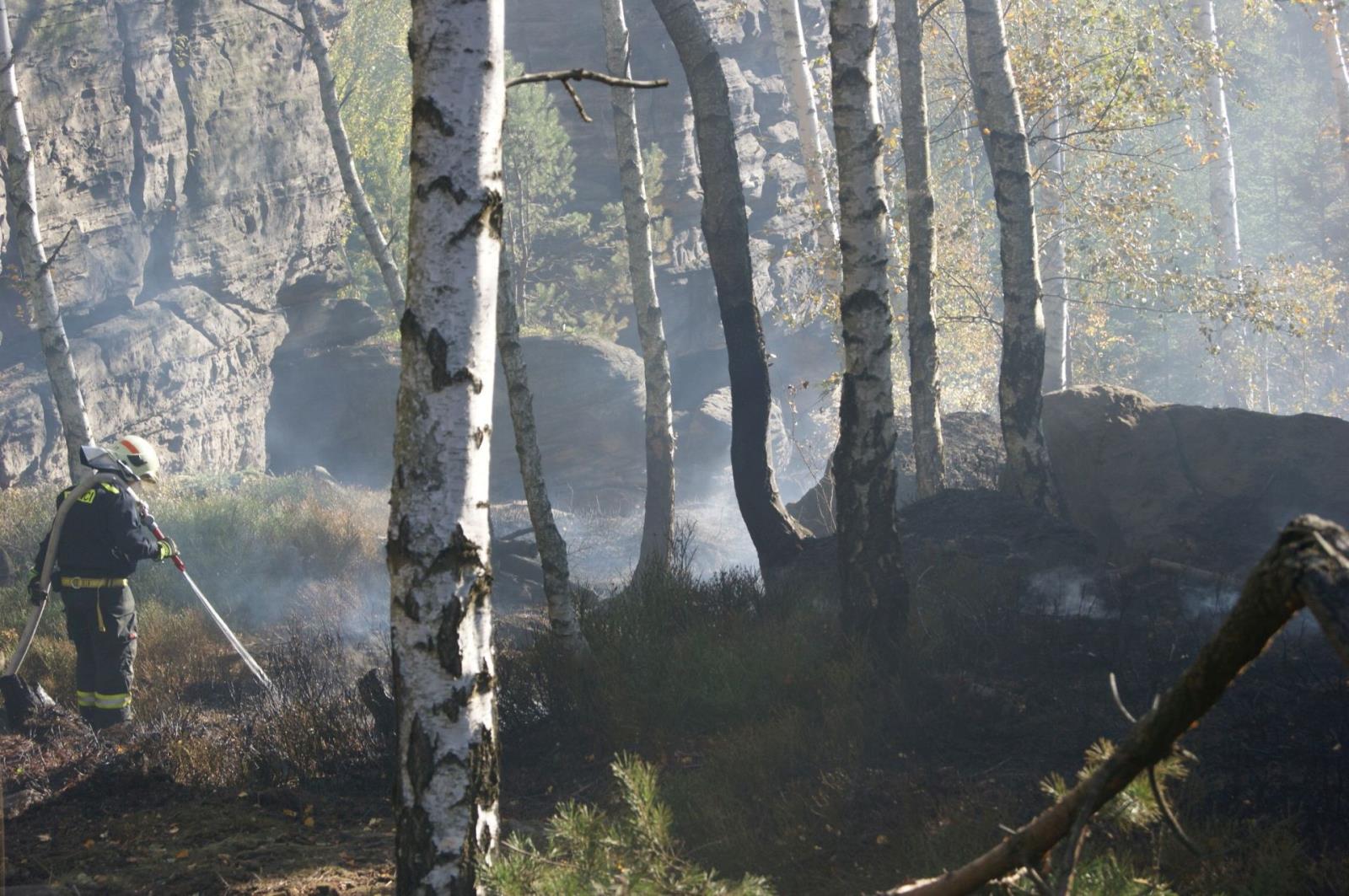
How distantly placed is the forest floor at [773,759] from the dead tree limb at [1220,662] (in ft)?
1.35

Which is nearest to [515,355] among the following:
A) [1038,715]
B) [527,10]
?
[1038,715]

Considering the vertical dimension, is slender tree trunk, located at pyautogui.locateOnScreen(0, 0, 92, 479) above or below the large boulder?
above

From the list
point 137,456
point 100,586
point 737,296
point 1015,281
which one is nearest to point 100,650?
point 100,586

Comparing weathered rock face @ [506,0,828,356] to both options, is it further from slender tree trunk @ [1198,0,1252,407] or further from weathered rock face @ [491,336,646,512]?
slender tree trunk @ [1198,0,1252,407]

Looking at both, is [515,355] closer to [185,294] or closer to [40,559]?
[40,559]

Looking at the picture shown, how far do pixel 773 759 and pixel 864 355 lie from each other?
7.86ft

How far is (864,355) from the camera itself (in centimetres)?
629

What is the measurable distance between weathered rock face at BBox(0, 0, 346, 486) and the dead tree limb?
630 inches

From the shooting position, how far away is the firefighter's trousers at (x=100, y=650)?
7.37m

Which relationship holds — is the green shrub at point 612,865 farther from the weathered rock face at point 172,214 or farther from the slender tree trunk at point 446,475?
the weathered rock face at point 172,214

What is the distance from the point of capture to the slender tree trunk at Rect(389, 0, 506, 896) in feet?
9.92

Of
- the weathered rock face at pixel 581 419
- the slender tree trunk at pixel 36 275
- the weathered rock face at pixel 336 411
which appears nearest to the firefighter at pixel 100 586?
the slender tree trunk at pixel 36 275

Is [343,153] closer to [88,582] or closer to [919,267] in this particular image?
[919,267]

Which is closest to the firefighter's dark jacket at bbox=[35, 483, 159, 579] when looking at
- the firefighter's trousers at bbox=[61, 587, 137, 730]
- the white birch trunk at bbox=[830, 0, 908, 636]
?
the firefighter's trousers at bbox=[61, 587, 137, 730]
